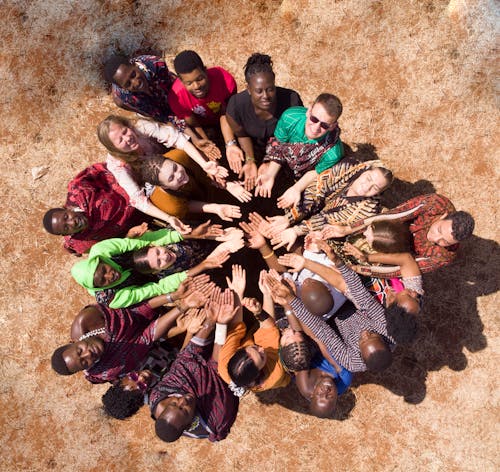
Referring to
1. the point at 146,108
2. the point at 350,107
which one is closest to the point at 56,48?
the point at 146,108

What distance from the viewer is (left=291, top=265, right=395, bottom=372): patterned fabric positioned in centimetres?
385

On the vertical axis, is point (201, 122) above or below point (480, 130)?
above

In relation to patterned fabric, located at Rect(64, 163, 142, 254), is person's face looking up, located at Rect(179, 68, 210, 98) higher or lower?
higher

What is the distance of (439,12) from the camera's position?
17.7ft

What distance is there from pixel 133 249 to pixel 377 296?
8.66ft

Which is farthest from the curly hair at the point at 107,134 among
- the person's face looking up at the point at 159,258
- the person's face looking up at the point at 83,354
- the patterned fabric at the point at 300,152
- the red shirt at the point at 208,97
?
the person's face looking up at the point at 83,354

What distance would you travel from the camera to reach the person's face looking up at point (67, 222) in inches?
145

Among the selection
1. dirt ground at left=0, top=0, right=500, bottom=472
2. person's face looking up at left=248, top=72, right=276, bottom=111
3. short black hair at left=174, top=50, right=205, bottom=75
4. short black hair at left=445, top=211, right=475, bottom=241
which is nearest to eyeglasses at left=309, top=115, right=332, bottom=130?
person's face looking up at left=248, top=72, right=276, bottom=111

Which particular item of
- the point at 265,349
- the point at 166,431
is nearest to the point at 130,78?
the point at 265,349

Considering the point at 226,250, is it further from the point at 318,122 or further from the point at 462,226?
the point at 462,226

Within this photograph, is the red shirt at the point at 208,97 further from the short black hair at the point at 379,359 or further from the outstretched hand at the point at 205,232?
the short black hair at the point at 379,359

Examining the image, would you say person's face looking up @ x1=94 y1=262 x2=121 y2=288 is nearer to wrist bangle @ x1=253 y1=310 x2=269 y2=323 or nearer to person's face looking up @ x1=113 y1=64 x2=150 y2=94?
wrist bangle @ x1=253 y1=310 x2=269 y2=323

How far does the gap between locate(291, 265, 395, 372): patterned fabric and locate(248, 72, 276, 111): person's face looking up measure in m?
1.78

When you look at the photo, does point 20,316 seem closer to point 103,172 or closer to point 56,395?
point 56,395
